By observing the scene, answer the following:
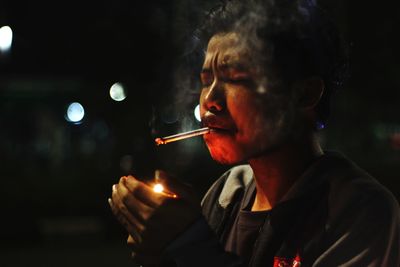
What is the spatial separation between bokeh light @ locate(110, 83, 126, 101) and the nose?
12.3 meters

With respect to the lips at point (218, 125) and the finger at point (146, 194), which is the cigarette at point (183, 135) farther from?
the finger at point (146, 194)

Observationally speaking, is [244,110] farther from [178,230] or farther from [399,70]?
[399,70]

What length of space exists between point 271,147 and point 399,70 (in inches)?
594

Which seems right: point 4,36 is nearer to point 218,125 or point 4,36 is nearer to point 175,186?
point 218,125

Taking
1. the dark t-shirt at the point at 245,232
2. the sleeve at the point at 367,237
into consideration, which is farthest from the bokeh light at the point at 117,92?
the sleeve at the point at 367,237

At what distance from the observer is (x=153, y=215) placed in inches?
68.9

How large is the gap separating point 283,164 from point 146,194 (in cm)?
47

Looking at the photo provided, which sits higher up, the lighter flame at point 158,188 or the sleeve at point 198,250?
the lighter flame at point 158,188

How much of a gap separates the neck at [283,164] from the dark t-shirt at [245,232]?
0.20 ft

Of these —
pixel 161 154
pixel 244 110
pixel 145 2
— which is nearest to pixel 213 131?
pixel 244 110

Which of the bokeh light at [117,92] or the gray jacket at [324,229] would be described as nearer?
the gray jacket at [324,229]

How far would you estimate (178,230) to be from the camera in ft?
5.78

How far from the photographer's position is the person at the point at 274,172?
5.77ft

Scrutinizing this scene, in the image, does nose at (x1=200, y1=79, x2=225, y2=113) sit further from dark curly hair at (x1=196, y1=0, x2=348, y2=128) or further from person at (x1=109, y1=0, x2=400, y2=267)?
dark curly hair at (x1=196, y1=0, x2=348, y2=128)
